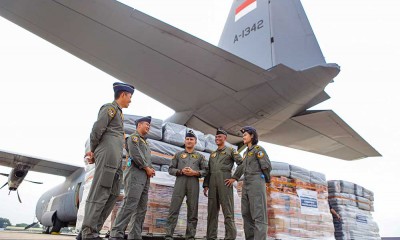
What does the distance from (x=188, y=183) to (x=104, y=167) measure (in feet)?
4.92

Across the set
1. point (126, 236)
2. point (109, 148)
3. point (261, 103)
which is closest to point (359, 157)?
point (261, 103)

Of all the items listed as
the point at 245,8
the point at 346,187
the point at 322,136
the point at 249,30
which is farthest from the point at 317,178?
the point at 245,8

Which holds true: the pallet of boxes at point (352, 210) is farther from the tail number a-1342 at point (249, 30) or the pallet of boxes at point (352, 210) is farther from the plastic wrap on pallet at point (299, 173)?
the tail number a-1342 at point (249, 30)

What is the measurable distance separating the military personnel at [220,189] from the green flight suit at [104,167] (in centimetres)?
153

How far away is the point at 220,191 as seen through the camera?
4.29 meters

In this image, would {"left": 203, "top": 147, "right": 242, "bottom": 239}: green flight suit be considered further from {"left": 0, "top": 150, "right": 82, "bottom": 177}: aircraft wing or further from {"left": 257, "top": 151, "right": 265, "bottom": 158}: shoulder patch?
{"left": 0, "top": 150, "right": 82, "bottom": 177}: aircraft wing

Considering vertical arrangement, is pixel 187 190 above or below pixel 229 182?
below

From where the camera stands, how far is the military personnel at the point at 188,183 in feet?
13.2

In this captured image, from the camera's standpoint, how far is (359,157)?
844 cm

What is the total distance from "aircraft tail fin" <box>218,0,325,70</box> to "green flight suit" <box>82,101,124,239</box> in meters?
4.03

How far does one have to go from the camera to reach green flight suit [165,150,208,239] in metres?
4.02

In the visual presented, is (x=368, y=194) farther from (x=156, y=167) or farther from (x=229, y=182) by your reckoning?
(x=156, y=167)

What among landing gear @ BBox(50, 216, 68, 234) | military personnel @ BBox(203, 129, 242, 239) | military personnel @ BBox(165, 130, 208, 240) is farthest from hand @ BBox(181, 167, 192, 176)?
landing gear @ BBox(50, 216, 68, 234)

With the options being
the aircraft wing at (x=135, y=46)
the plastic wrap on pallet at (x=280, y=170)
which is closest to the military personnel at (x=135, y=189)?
the aircraft wing at (x=135, y=46)
